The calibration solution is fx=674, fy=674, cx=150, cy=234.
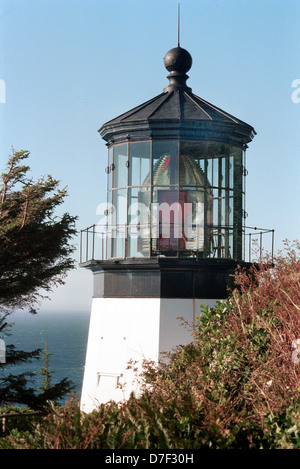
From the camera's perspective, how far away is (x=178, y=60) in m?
13.2

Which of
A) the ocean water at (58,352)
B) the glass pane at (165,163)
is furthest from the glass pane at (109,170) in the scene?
the ocean water at (58,352)

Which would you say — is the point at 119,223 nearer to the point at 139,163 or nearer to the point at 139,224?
the point at 139,224

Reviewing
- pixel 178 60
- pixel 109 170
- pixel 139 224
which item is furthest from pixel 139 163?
pixel 178 60

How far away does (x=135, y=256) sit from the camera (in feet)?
40.6

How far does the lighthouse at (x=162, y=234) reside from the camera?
39.8ft

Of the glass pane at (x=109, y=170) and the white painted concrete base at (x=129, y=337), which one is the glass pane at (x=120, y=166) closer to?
the glass pane at (x=109, y=170)

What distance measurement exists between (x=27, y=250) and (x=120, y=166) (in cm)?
239

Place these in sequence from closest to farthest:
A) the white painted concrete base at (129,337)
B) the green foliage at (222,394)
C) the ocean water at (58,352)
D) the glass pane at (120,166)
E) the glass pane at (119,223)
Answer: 1. the green foliage at (222,394)
2. the white painted concrete base at (129,337)
3. the glass pane at (119,223)
4. the glass pane at (120,166)
5. the ocean water at (58,352)

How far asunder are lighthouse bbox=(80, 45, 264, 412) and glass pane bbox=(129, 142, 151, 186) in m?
0.02

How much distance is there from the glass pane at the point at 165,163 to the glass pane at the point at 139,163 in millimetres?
142

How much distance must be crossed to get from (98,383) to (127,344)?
3.26 feet
